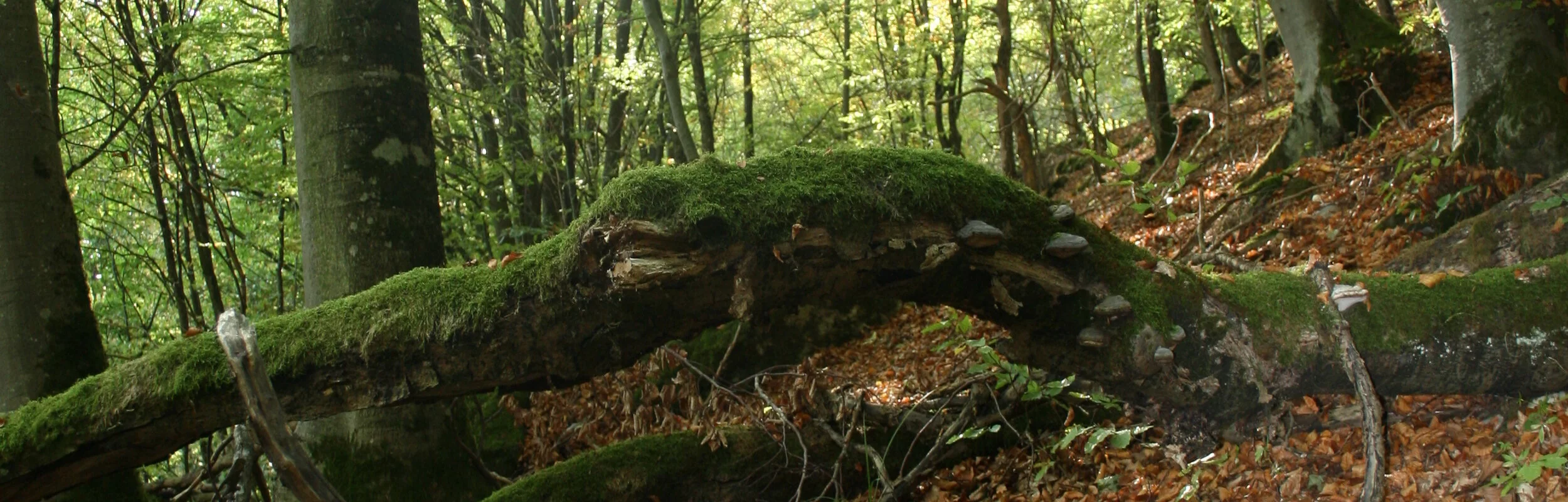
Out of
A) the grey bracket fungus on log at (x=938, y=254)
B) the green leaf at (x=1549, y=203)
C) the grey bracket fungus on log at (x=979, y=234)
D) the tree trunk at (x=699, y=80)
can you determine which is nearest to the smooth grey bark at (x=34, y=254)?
the grey bracket fungus on log at (x=938, y=254)

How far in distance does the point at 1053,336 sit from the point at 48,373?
4.92 metres

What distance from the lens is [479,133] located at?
42.7ft

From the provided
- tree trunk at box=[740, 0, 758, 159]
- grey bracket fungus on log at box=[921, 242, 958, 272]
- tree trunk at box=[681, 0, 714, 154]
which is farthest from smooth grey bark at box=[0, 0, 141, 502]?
tree trunk at box=[740, 0, 758, 159]

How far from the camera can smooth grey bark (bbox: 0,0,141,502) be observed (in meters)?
4.52

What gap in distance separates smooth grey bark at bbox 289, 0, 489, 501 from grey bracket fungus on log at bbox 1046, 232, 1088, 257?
3.34 meters

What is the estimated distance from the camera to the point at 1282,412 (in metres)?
3.62

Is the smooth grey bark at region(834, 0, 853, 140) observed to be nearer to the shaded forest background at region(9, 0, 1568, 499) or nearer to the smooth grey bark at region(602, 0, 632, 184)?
the shaded forest background at region(9, 0, 1568, 499)

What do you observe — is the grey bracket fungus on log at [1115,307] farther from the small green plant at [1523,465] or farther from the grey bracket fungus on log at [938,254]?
the small green plant at [1523,465]

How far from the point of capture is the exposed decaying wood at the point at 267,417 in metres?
2.11

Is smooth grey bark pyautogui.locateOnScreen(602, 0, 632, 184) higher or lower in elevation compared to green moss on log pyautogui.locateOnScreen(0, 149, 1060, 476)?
higher

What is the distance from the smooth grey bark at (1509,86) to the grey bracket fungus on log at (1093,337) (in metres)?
3.83

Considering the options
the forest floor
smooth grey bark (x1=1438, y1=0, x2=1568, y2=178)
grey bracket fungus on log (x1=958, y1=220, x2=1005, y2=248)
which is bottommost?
the forest floor

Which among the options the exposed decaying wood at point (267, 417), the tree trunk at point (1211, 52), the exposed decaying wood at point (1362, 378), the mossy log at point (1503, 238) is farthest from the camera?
the tree trunk at point (1211, 52)

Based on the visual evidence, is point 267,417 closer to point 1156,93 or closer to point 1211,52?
point 1156,93
